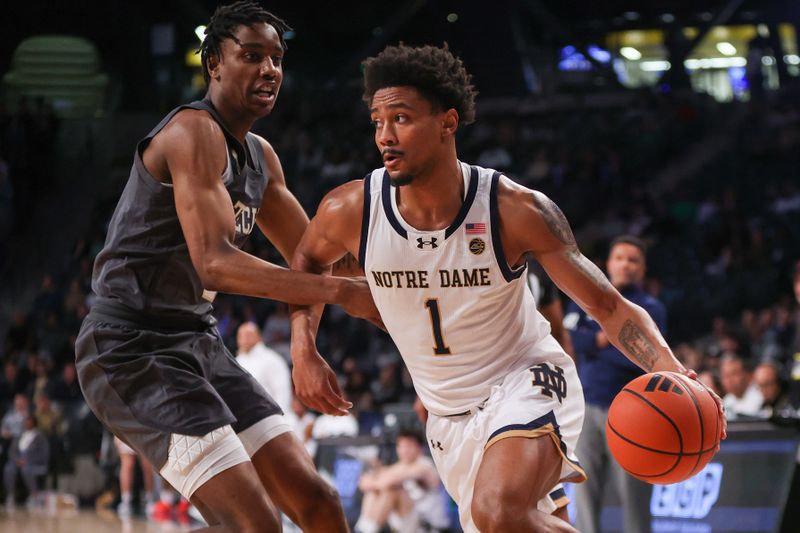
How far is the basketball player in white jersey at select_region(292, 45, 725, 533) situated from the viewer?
3838 millimetres

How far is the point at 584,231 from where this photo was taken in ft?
52.0

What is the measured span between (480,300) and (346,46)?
21.8 meters

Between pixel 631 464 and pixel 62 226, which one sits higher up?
pixel 631 464

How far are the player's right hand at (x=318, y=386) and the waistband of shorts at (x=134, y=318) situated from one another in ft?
1.41

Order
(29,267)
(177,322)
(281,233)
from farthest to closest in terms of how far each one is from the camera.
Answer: (29,267)
(281,233)
(177,322)

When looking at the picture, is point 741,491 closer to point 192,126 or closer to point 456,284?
point 456,284

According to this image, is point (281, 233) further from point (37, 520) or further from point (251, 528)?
point (37, 520)

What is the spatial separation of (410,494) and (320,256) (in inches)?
183

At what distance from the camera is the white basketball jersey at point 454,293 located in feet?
12.7

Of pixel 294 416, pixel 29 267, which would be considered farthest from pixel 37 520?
pixel 29 267

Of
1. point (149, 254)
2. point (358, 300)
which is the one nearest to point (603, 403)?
point (358, 300)

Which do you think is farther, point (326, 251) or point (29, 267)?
point (29, 267)

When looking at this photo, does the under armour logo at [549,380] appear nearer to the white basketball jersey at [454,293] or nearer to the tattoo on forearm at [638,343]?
the white basketball jersey at [454,293]

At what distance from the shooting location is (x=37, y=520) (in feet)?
37.0
